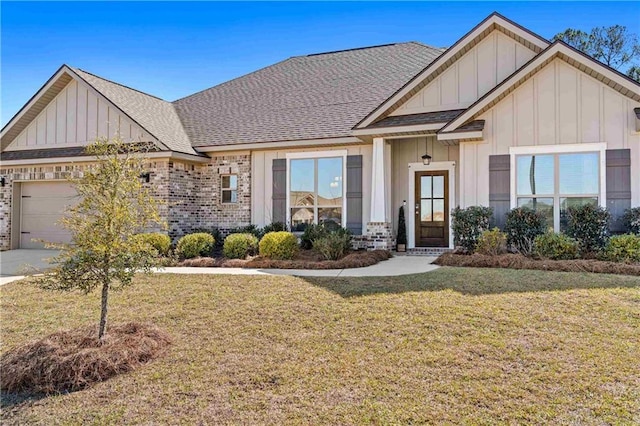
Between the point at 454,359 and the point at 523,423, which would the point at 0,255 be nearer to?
the point at 454,359

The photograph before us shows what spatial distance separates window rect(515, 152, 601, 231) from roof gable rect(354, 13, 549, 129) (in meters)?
2.69

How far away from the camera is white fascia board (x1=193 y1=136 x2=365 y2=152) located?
11.7 m

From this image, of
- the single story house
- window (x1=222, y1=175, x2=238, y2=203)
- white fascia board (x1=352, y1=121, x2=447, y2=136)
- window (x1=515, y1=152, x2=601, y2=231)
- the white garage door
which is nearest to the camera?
window (x1=515, y1=152, x2=601, y2=231)

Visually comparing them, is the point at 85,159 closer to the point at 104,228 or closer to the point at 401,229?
the point at 104,228

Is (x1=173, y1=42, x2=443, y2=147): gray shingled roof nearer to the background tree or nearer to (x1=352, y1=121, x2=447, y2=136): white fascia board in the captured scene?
(x1=352, y1=121, x2=447, y2=136): white fascia board

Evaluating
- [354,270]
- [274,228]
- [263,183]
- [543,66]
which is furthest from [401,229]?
[543,66]

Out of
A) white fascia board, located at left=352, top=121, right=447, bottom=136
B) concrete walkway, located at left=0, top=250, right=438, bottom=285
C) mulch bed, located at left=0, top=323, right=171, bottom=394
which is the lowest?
mulch bed, located at left=0, top=323, right=171, bottom=394

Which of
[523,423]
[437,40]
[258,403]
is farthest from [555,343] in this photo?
[437,40]

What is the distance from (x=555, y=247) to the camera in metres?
8.31

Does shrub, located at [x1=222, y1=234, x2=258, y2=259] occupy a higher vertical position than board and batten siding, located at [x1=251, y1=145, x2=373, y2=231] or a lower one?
lower

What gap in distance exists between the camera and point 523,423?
316 centimetres

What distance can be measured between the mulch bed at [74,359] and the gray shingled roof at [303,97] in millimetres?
8223

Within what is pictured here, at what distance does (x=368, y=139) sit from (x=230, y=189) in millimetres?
4816

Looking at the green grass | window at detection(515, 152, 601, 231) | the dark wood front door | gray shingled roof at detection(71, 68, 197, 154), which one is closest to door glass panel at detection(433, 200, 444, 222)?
the dark wood front door
